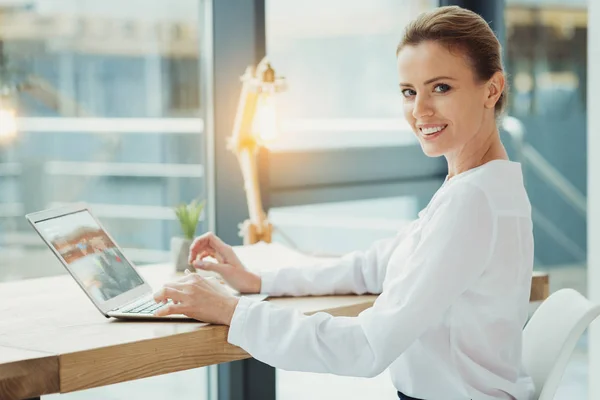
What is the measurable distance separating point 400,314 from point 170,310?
0.42m

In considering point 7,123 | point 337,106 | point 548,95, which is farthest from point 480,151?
point 548,95

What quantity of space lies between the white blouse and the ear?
5.0 inches

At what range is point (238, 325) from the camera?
5.71 feet

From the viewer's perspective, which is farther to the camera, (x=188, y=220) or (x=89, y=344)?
(x=188, y=220)

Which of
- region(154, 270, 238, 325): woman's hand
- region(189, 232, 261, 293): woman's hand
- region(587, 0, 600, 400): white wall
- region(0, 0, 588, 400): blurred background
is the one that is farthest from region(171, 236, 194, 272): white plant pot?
region(587, 0, 600, 400): white wall

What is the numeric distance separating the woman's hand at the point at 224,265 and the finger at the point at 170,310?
31 centimetres

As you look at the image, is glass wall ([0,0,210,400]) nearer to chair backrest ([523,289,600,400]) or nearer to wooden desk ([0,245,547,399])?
wooden desk ([0,245,547,399])

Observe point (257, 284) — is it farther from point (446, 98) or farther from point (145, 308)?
point (446, 98)

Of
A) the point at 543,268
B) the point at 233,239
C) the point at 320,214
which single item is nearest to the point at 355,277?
the point at 233,239

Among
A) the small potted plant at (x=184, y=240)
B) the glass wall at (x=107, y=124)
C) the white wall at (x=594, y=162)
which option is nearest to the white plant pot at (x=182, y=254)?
the small potted plant at (x=184, y=240)

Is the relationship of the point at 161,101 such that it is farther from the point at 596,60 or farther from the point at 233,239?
the point at 596,60

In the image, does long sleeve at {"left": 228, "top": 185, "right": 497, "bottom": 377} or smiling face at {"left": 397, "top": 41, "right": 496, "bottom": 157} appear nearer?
Answer: long sleeve at {"left": 228, "top": 185, "right": 497, "bottom": 377}

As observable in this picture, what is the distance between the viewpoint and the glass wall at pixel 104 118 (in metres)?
2.89

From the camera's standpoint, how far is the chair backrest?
180 centimetres
